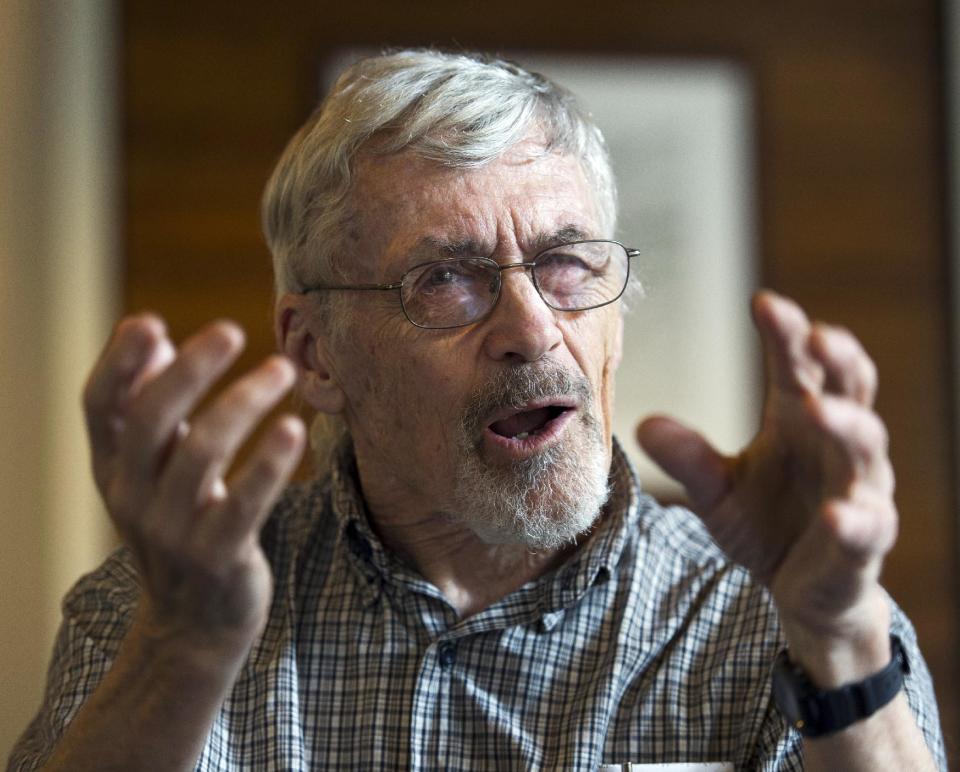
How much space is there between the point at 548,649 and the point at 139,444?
2.47ft

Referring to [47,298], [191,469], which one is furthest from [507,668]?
[47,298]

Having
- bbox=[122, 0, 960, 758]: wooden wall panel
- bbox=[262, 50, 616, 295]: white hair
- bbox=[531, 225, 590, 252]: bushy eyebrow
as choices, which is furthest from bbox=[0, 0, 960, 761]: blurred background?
bbox=[531, 225, 590, 252]: bushy eyebrow

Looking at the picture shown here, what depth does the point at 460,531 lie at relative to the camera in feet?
5.49

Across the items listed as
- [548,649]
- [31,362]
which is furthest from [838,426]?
[31,362]

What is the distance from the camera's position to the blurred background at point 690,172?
3.25 meters

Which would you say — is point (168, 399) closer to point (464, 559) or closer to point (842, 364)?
point (842, 364)

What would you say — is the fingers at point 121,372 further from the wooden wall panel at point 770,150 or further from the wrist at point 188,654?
the wooden wall panel at point 770,150

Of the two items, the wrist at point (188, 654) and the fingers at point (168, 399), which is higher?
the fingers at point (168, 399)

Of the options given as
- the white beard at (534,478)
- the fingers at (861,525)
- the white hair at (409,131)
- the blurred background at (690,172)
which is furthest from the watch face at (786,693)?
the blurred background at (690,172)

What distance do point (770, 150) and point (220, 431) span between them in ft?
9.11

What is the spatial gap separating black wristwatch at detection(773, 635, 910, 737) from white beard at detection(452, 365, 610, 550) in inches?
18.3

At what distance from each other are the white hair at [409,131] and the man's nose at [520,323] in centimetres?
18

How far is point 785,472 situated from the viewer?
109 cm

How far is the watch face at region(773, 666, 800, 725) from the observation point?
3.67 ft
